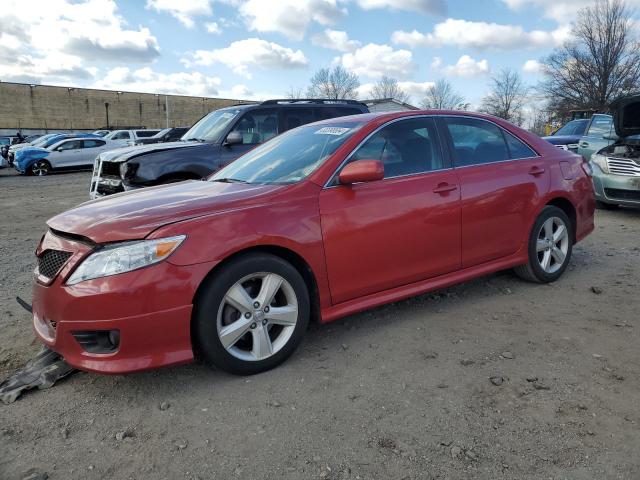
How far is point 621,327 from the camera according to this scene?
145 inches

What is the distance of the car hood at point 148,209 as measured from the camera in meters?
2.83

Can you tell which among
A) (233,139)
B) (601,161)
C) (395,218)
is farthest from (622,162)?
(395,218)

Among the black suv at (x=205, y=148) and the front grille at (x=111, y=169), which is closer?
the black suv at (x=205, y=148)

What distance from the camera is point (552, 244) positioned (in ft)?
15.4

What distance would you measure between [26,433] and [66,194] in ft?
39.1

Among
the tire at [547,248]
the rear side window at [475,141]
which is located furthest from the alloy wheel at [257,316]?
the tire at [547,248]

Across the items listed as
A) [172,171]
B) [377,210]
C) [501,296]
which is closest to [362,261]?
[377,210]

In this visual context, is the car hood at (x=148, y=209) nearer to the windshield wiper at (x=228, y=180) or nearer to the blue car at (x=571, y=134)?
the windshield wiper at (x=228, y=180)

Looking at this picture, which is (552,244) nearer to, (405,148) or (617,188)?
(405,148)

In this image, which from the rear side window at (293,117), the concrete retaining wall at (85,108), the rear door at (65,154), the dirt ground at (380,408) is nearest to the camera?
the dirt ground at (380,408)

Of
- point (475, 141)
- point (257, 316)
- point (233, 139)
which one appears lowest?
point (257, 316)

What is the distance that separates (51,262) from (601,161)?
8.41m

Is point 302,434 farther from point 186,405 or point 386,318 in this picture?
point 386,318

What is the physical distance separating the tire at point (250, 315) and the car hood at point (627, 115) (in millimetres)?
7056
